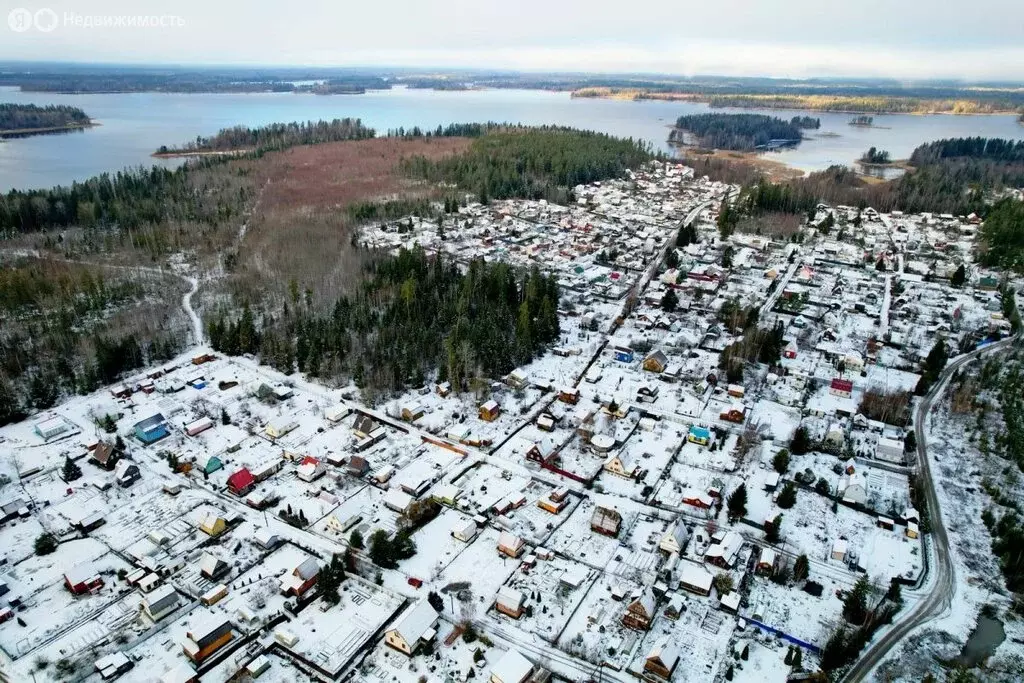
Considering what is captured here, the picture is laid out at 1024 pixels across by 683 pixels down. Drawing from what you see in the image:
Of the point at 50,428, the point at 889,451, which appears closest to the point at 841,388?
the point at 889,451

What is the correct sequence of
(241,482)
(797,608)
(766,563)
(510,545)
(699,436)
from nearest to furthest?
(797,608)
(766,563)
(510,545)
(241,482)
(699,436)

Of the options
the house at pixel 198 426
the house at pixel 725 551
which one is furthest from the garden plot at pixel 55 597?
the house at pixel 725 551

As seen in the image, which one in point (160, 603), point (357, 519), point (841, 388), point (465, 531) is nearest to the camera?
point (160, 603)

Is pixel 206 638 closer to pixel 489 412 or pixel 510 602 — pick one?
pixel 510 602

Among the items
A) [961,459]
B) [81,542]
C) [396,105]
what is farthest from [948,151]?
[396,105]

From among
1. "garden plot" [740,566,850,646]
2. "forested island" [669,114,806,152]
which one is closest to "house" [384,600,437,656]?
"garden plot" [740,566,850,646]

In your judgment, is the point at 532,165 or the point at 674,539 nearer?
the point at 674,539

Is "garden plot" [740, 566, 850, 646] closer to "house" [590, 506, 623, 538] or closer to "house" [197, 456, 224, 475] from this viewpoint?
"house" [590, 506, 623, 538]
